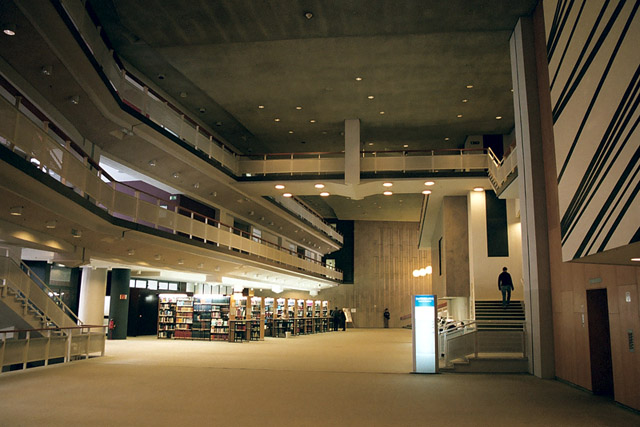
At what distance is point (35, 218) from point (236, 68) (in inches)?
311

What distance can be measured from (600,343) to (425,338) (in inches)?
148

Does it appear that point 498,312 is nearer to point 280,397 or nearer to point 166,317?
point 280,397

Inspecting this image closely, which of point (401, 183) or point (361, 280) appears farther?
point (361, 280)

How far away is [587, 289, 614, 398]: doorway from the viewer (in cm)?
916

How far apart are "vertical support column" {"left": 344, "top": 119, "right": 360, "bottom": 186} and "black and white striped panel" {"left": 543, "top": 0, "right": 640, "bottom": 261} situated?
35.1 ft

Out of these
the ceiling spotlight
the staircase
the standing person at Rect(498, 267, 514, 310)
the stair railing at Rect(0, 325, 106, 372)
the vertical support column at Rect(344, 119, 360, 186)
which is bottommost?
the stair railing at Rect(0, 325, 106, 372)

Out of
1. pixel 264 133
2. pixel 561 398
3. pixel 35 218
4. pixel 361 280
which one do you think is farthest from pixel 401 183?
pixel 361 280

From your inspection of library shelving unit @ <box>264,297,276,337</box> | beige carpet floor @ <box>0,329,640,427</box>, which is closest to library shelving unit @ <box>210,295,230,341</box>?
library shelving unit @ <box>264,297,276,337</box>

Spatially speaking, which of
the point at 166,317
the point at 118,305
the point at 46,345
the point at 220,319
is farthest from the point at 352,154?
the point at 118,305

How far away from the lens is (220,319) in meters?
→ 23.2

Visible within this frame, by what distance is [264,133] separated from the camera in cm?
2245

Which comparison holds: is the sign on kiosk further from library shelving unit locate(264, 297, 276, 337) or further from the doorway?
library shelving unit locate(264, 297, 276, 337)

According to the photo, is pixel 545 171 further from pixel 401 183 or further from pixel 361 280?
pixel 361 280

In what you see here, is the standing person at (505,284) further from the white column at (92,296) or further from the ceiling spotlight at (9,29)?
the white column at (92,296)
